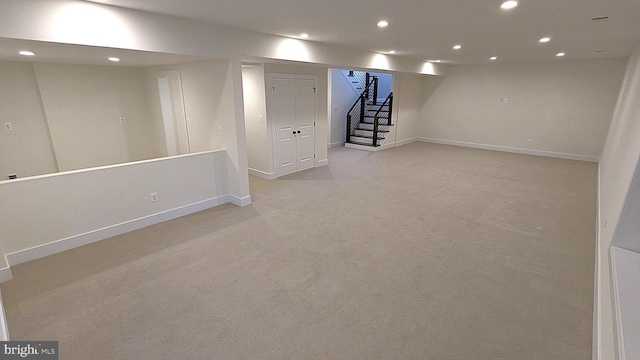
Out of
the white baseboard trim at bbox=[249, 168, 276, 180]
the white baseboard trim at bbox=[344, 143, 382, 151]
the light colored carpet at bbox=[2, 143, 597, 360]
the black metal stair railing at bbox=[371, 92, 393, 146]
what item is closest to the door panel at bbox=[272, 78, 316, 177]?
the white baseboard trim at bbox=[249, 168, 276, 180]

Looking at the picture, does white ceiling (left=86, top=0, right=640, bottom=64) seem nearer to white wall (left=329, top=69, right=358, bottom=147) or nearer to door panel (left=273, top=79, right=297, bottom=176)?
door panel (left=273, top=79, right=297, bottom=176)

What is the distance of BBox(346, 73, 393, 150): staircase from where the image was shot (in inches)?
371

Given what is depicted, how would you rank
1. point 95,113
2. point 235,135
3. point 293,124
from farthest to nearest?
point 293,124 → point 95,113 → point 235,135

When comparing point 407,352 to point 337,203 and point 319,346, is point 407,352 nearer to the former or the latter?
point 319,346

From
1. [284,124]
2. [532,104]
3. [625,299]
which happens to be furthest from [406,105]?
[625,299]

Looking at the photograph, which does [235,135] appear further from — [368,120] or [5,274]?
[368,120]

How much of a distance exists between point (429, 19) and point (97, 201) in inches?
175

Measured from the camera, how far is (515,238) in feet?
12.3

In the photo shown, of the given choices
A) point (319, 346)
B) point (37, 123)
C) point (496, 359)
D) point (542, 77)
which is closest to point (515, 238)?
point (496, 359)

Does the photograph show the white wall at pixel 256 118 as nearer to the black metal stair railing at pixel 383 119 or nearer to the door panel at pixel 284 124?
the door panel at pixel 284 124

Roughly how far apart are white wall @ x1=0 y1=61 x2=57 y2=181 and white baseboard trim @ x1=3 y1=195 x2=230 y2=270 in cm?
264

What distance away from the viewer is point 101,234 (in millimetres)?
3639

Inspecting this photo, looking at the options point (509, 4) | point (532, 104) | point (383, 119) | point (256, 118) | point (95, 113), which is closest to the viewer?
point (509, 4)

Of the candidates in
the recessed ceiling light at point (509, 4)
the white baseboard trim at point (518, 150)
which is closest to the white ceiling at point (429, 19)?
the recessed ceiling light at point (509, 4)
